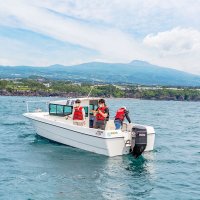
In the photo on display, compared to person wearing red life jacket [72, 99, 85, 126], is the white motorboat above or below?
below

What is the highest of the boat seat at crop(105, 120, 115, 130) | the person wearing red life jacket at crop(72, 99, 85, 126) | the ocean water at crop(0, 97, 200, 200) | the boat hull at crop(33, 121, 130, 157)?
the person wearing red life jacket at crop(72, 99, 85, 126)

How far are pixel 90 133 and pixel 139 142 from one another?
2441 mm

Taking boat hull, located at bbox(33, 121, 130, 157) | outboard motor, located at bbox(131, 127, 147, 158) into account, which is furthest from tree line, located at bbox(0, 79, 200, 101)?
outboard motor, located at bbox(131, 127, 147, 158)

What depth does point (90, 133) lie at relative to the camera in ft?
66.5

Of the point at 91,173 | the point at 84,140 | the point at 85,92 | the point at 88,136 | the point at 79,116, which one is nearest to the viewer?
the point at 91,173

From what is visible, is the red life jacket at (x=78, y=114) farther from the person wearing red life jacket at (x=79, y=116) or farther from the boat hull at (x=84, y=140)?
the boat hull at (x=84, y=140)

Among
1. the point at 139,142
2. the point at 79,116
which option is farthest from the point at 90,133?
the point at 139,142

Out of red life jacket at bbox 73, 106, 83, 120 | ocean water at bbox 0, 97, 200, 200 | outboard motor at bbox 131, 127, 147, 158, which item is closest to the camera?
ocean water at bbox 0, 97, 200, 200

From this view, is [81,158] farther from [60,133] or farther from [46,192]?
[46,192]

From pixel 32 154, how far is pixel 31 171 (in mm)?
3703

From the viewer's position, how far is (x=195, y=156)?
2186 cm

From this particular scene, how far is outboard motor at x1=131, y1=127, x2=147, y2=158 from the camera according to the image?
1942cm

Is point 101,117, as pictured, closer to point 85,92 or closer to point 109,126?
point 109,126

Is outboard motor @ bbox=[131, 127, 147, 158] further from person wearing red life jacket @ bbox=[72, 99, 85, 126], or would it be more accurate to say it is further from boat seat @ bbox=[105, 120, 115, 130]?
person wearing red life jacket @ bbox=[72, 99, 85, 126]
